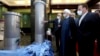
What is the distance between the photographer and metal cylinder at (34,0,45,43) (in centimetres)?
420

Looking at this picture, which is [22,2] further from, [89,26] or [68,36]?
[89,26]

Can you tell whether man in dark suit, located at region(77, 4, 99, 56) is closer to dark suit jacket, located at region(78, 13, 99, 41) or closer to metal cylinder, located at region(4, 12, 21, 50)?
dark suit jacket, located at region(78, 13, 99, 41)

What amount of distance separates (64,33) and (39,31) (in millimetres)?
554

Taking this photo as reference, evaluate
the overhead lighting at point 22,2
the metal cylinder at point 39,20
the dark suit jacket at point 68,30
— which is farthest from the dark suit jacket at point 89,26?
the overhead lighting at point 22,2

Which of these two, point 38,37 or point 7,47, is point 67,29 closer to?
point 38,37

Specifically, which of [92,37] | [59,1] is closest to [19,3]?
[59,1]

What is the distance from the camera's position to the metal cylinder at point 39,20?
4203 mm

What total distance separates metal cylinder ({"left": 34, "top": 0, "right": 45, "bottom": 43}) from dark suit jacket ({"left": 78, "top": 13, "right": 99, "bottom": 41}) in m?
0.92

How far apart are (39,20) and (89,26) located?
109 cm

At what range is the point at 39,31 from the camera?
4.32 m

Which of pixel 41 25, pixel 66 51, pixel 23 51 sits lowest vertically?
pixel 66 51

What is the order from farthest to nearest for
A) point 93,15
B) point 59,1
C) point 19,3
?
point 19,3 < point 59,1 < point 93,15

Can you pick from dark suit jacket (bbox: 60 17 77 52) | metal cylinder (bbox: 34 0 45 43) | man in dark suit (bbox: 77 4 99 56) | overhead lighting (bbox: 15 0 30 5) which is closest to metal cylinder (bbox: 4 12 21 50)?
metal cylinder (bbox: 34 0 45 43)

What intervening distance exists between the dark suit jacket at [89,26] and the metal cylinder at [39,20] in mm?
921
